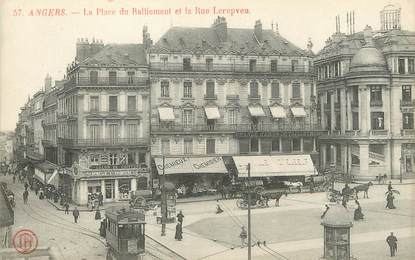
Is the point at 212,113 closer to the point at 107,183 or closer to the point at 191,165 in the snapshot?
the point at 191,165

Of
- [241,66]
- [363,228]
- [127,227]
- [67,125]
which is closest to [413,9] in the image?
[363,228]

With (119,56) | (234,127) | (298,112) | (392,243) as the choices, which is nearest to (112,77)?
(119,56)

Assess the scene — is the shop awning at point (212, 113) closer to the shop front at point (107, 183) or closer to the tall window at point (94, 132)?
the shop front at point (107, 183)

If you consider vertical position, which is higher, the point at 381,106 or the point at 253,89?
the point at 253,89

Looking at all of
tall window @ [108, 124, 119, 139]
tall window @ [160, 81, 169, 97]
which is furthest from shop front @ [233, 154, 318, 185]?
tall window @ [108, 124, 119, 139]

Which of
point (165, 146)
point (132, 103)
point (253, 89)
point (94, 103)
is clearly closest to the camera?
point (94, 103)

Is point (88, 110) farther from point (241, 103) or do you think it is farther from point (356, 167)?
point (356, 167)
